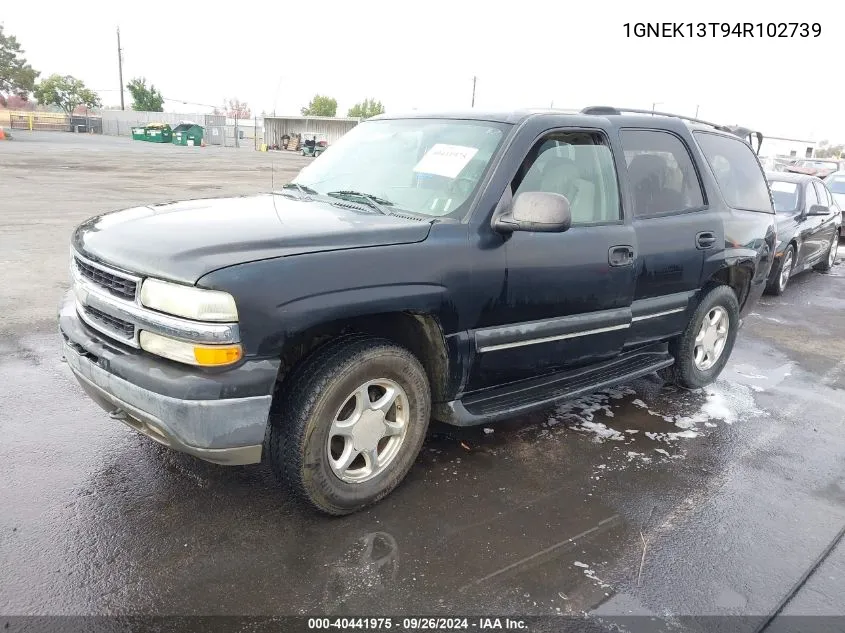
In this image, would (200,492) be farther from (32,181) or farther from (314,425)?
(32,181)

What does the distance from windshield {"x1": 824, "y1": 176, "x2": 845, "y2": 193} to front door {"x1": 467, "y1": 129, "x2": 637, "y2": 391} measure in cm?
1366

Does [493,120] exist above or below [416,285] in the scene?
above

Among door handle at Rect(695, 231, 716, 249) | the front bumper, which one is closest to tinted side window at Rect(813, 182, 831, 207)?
door handle at Rect(695, 231, 716, 249)

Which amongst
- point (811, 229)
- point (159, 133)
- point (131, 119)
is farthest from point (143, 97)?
point (811, 229)

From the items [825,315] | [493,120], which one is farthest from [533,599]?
[825,315]

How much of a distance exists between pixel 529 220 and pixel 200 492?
206cm

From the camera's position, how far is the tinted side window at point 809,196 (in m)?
9.74

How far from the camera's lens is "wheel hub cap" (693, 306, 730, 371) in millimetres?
4989

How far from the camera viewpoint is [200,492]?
3.27m

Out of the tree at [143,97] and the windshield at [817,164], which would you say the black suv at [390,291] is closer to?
the windshield at [817,164]

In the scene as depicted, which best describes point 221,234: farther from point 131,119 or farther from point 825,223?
point 131,119

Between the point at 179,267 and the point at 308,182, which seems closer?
the point at 179,267

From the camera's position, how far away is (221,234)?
2.86 meters

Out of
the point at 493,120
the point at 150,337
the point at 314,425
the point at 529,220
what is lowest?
the point at 314,425
